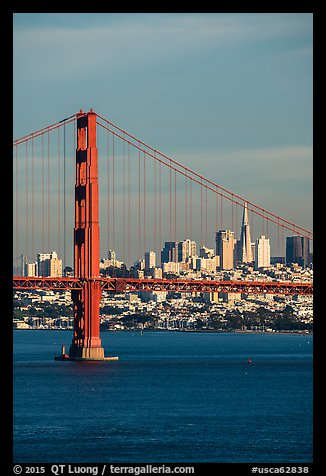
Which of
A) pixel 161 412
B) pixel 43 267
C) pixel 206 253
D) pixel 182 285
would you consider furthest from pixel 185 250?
pixel 161 412

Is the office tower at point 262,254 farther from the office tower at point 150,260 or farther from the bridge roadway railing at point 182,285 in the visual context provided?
the bridge roadway railing at point 182,285

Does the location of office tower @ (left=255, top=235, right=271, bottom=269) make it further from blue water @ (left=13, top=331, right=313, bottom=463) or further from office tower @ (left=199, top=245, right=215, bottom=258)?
blue water @ (left=13, top=331, right=313, bottom=463)

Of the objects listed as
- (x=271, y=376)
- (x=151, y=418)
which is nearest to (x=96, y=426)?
(x=151, y=418)

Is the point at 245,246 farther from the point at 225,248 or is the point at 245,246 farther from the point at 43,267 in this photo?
the point at 43,267

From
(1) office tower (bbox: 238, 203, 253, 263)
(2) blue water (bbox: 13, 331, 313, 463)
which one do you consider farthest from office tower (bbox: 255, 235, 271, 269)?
(2) blue water (bbox: 13, 331, 313, 463)

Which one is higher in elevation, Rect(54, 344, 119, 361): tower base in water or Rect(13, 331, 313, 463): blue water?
Rect(54, 344, 119, 361): tower base in water
